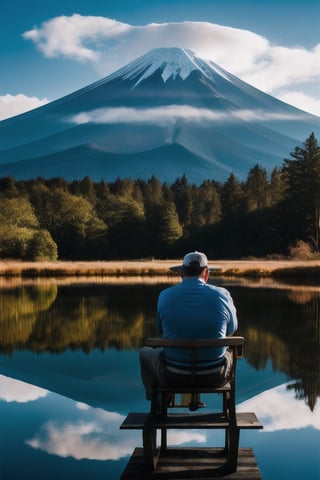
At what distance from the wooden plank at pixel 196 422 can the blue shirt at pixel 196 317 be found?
0.46 metres

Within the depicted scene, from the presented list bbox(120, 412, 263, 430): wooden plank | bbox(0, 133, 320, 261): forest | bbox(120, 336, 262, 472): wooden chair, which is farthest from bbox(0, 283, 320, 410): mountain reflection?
bbox(0, 133, 320, 261): forest

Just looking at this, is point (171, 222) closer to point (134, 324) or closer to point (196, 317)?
point (134, 324)

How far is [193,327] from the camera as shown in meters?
5.29

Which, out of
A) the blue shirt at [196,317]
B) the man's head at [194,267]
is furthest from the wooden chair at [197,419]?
the man's head at [194,267]

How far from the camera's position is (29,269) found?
38.7 metres

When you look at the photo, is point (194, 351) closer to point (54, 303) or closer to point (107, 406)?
point (107, 406)

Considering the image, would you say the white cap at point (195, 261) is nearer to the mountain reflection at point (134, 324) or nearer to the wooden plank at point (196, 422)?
the wooden plank at point (196, 422)

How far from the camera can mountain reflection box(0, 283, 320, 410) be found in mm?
10562

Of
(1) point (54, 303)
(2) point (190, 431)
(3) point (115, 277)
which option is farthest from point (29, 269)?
(2) point (190, 431)

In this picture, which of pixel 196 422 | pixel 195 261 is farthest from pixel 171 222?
pixel 196 422

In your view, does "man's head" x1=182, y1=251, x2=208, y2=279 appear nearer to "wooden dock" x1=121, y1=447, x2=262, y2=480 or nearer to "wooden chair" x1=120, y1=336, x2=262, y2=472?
"wooden chair" x1=120, y1=336, x2=262, y2=472

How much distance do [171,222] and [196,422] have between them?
64829 millimetres

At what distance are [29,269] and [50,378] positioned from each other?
→ 30006 mm

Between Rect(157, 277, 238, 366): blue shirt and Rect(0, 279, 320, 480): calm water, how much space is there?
3.55ft
